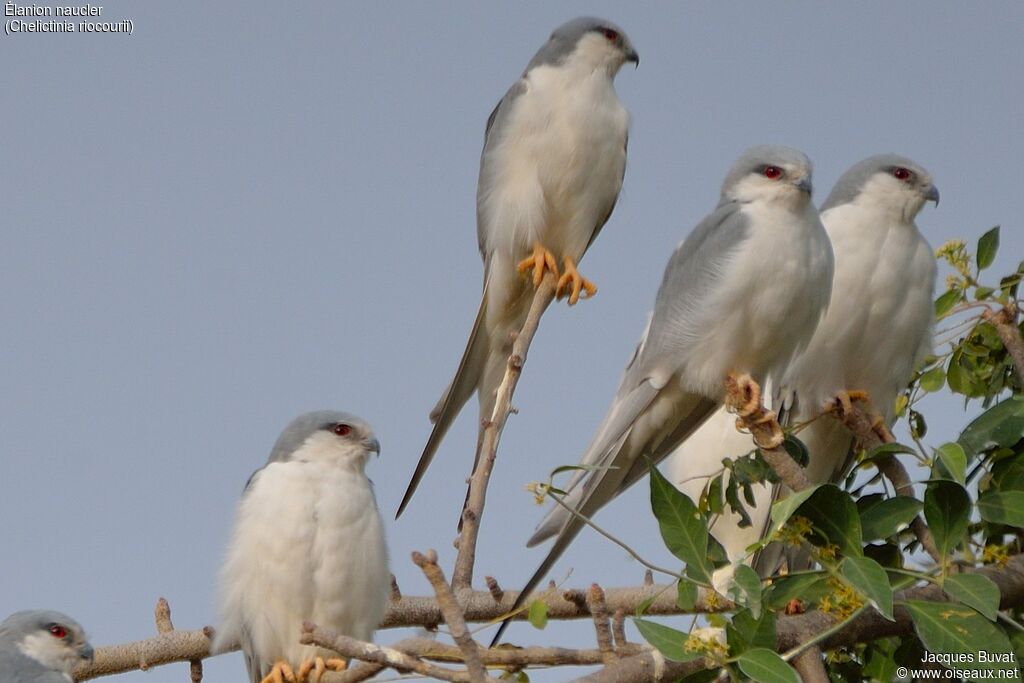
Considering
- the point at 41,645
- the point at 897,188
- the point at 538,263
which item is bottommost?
the point at 41,645

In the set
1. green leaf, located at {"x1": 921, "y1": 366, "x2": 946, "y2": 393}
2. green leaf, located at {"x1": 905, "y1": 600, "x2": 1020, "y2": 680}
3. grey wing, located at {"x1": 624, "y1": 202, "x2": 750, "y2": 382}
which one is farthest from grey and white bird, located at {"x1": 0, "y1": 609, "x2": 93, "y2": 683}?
green leaf, located at {"x1": 921, "y1": 366, "x2": 946, "y2": 393}

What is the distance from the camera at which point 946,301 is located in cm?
459

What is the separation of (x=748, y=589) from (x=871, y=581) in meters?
0.28

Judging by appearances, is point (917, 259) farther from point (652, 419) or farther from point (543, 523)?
point (543, 523)

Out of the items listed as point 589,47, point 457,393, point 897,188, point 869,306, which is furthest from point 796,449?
point 589,47

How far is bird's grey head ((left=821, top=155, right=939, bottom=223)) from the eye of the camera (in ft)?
15.3

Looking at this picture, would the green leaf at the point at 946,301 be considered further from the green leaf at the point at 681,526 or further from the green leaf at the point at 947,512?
the green leaf at the point at 681,526

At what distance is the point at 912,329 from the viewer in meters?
4.56

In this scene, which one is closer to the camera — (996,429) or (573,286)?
(996,429)

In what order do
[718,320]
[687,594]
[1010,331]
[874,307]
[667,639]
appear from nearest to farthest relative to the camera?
[667,639] → [687,594] → [718,320] → [1010,331] → [874,307]

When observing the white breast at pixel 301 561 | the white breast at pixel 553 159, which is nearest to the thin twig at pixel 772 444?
the white breast at pixel 301 561

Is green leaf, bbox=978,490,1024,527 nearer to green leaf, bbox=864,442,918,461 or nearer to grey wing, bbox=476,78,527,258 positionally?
green leaf, bbox=864,442,918,461

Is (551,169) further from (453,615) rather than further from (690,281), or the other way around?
(453,615)

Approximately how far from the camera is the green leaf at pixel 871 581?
8.73 ft
